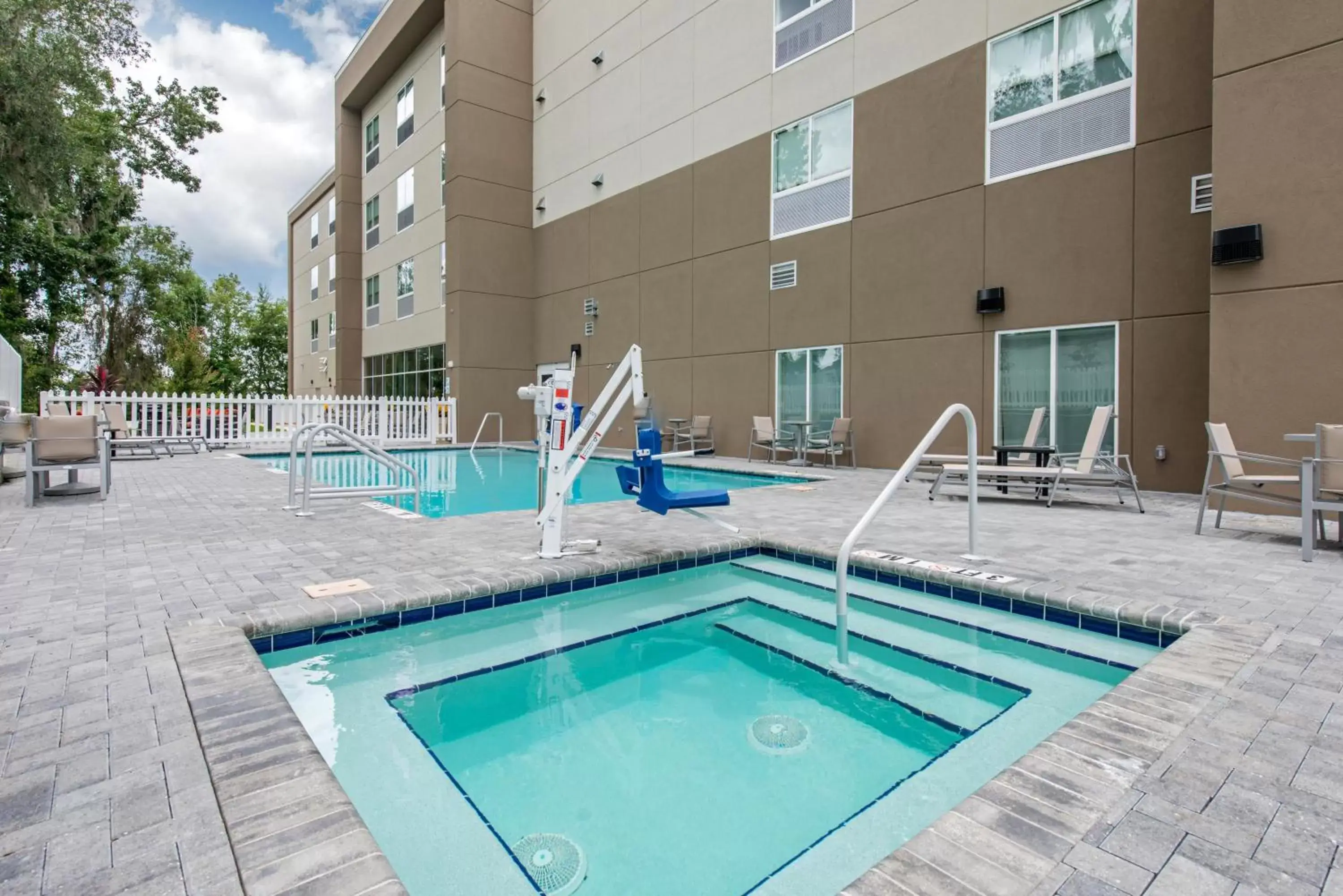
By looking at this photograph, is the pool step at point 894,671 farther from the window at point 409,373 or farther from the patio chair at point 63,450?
the window at point 409,373

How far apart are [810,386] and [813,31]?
5742 mm

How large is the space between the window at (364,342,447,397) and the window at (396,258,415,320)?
4.01ft

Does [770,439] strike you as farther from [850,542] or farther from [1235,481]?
[850,542]

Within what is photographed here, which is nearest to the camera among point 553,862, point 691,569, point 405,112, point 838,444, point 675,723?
point 553,862

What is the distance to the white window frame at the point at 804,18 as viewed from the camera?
1054cm

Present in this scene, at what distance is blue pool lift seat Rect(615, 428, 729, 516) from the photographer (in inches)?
167

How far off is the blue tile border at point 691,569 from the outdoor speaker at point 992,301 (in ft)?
19.4

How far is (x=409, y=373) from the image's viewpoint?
2078 centimetres

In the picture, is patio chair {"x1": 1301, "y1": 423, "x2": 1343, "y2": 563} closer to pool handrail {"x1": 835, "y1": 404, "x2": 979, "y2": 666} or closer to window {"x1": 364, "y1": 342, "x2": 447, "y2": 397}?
pool handrail {"x1": 835, "y1": 404, "x2": 979, "y2": 666}

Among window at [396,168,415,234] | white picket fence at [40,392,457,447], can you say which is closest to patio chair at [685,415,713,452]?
white picket fence at [40,392,457,447]

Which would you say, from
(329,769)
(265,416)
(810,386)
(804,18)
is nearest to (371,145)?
(265,416)

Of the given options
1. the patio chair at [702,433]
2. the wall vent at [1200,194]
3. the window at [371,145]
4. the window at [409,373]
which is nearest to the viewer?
the wall vent at [1200,194]

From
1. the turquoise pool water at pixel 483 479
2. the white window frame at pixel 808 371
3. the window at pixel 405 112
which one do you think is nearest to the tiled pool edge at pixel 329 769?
the turquoise pool water at pixel 483 479

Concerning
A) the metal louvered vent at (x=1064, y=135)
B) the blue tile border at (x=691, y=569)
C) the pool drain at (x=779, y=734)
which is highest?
the metal louvered vent at (x=1064, y=135)
